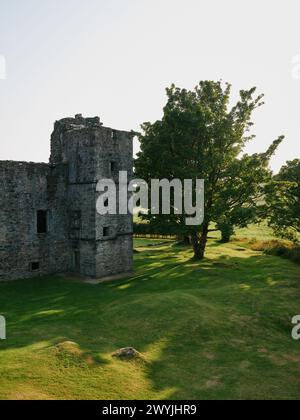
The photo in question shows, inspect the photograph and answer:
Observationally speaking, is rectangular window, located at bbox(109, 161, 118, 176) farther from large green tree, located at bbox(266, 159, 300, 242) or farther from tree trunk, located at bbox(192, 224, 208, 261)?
large green tree, located at bbox(266, 159, 300, 242)

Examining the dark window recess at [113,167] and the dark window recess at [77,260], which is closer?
the dark window recess at [113,167]

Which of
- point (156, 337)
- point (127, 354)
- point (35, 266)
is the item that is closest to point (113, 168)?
point (35, 266)

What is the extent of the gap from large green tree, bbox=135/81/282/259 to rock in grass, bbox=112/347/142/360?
17.3m

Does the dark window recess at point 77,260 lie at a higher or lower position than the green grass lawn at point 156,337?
higher

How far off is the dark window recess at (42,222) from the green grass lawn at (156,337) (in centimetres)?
358

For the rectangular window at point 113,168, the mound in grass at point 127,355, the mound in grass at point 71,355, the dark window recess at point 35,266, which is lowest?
the mound in grass at point 127,355

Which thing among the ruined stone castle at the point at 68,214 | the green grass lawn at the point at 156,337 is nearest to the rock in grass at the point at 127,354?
the green grass lawn at the point at 156,337

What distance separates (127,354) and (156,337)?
2.78 m

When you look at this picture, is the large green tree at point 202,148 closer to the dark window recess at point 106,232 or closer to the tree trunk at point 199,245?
the tree trunk at point 199,245

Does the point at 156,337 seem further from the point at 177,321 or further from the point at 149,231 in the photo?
the point at 149,231

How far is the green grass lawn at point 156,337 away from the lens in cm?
1170

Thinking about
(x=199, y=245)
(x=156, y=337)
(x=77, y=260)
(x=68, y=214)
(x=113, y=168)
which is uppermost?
(x=113, y=168)

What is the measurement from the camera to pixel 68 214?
28156 millimetres

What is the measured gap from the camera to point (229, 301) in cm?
2072
